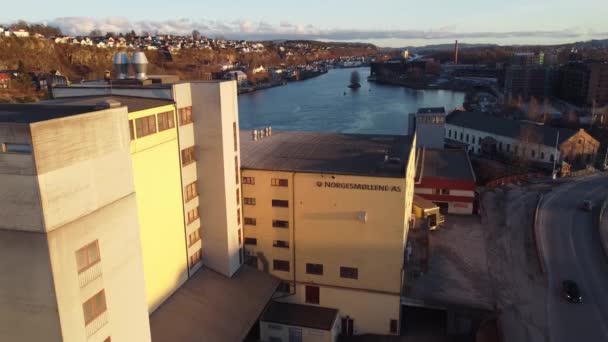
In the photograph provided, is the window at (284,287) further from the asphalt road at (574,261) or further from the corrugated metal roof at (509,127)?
the corrugated metal roof at (509,127)

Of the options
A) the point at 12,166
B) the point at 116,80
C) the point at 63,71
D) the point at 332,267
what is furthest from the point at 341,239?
the point at 63,71

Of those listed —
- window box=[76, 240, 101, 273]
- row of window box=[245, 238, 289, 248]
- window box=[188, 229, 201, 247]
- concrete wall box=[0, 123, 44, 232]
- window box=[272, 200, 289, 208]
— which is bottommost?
row of window box=[245, 238, 289, 248]

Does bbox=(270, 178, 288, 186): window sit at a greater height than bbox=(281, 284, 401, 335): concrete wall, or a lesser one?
greater

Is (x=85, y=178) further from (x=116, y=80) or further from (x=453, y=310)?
(x=453, y=310)

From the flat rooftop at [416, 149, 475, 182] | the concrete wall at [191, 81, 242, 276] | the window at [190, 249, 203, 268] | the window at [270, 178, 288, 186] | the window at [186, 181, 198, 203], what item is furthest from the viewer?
the flat rooftop at [416, 149, 475, 182]

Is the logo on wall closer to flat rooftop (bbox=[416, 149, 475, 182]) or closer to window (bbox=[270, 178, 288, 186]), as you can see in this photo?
window (bbox=[270, 178, 288, 186])

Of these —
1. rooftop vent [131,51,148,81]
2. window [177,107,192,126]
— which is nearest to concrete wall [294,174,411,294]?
window [177,107,192,126]
